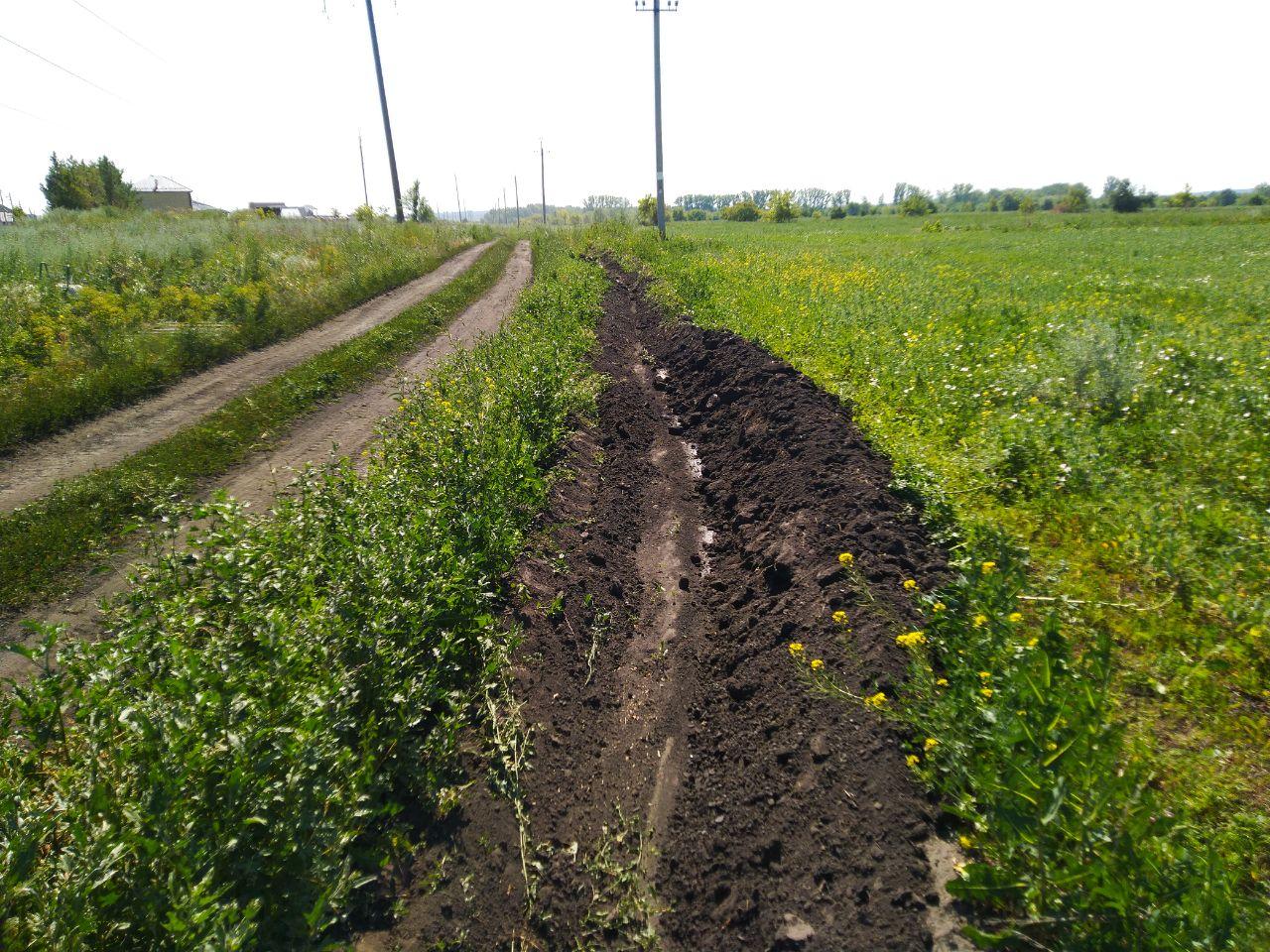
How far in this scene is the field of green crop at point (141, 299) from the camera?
8812 mm

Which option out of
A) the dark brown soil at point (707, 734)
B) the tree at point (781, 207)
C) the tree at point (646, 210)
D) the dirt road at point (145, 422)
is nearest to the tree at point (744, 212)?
the tree at point (781, 207)

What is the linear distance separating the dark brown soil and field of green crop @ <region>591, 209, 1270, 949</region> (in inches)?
12.4

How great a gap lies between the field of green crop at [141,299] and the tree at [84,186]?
61.5ft

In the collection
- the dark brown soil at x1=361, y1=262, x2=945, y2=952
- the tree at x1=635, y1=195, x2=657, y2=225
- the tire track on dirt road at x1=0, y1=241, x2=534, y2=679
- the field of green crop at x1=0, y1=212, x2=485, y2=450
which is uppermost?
the tree at x1=635, y1=195, x2=657, y2=225

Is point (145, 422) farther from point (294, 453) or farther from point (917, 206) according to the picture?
point (917, 206)

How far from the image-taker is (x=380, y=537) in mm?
4012

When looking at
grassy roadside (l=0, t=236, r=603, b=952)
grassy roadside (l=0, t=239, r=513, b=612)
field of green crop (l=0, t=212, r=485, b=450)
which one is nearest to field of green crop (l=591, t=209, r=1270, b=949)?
grassy roadside (l=0, t=236, r=603, b=952)

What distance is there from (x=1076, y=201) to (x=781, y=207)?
2813 cm

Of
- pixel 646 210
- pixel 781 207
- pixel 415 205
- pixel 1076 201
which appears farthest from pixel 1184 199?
pixel 415 205

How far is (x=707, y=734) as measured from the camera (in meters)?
4.07

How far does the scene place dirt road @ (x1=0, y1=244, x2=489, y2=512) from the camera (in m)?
6.61

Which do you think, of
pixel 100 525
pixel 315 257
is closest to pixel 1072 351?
pixel 100 525

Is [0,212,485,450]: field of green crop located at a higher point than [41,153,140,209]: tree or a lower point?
lower

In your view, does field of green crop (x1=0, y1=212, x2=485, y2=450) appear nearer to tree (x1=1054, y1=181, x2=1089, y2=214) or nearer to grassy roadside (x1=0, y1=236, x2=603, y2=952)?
grassy roadside (x1=0, y1=236, x2=603, y2=952)
